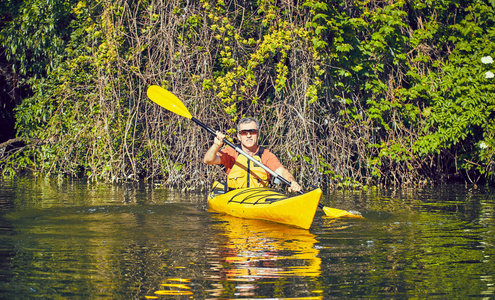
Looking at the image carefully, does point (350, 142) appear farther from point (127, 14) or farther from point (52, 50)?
point (52, 50)

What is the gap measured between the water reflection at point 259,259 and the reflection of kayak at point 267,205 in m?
0.11

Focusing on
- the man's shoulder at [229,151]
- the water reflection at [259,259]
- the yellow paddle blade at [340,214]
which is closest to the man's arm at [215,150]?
the man's shoulder at [229,151]

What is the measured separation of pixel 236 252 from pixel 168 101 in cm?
350

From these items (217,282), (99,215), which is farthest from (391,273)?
(99,215)

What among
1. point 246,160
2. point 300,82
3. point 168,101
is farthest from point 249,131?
point 300,82

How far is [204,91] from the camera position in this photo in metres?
8.19

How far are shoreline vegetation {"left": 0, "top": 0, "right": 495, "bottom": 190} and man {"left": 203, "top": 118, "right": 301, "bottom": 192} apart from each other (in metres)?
1.16

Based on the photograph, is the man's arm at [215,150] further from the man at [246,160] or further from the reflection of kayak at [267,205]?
the reflection of kayak at [267,205]

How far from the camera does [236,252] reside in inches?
171

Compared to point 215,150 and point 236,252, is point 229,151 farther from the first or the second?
point 236,252

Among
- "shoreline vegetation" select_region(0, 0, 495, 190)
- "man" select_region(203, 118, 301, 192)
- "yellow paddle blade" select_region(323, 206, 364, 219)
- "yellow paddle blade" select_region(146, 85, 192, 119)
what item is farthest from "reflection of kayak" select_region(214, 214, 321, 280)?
"shoreline vegetation" select_region(0, 0, 495, 190)

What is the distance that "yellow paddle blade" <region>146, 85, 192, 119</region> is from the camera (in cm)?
748

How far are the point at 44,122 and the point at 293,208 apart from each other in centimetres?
653

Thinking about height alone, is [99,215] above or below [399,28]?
below
